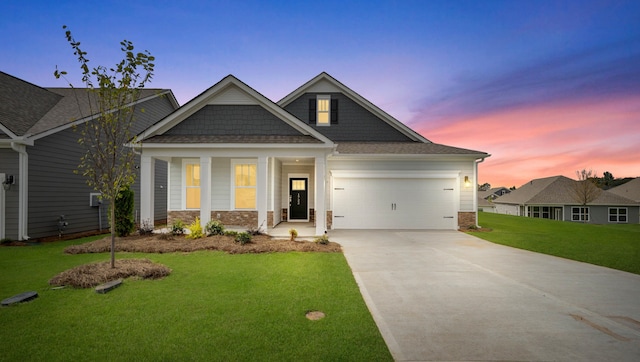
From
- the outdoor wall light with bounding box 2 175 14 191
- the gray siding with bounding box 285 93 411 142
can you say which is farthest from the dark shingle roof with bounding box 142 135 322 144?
the gray siding with bounding box 285 93 411 142

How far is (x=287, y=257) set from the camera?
7605 millimetres

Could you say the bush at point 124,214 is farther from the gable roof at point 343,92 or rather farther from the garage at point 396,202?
the gable roof at point 343,92

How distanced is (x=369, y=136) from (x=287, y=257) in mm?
10012

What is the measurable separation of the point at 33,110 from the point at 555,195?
42589 millimetres

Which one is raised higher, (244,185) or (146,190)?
(244,185)

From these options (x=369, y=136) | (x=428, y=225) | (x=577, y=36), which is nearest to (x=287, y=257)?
(x=428, y=225)

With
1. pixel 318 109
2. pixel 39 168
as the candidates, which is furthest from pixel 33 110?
pixel 318 109

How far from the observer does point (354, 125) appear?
15797mm

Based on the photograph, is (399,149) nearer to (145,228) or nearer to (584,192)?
(145,228)

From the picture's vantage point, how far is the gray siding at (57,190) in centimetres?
1047

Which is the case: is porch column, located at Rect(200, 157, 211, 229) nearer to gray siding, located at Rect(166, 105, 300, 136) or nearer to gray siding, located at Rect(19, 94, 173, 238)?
gray siding, located at Rect(166, 105, 300, 136)

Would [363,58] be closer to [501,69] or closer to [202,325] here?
[501,69]

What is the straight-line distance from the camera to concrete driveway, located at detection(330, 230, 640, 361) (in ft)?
10.2

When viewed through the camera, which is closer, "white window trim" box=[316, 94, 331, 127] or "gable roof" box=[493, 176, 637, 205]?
"white window trim" box=[316, 94, 331, 127]
